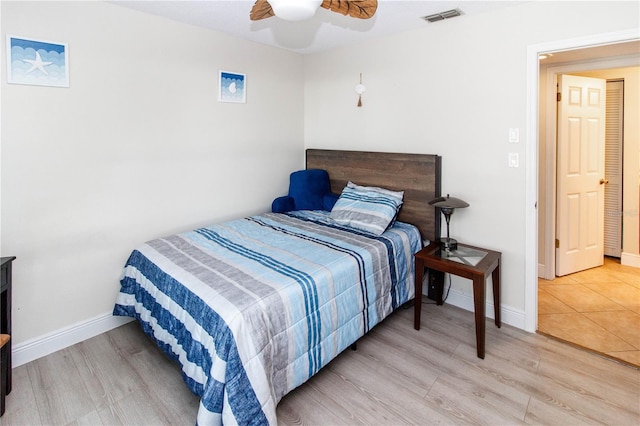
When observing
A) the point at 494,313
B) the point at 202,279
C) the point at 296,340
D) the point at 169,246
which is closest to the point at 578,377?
the point at 494,313

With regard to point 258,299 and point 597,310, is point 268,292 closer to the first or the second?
point 258,299

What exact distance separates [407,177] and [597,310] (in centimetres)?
188

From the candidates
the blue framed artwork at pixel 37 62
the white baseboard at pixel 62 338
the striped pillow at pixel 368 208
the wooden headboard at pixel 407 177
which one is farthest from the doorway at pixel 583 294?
the blue framed artwork at pixel 37 62

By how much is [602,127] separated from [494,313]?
2427 mm

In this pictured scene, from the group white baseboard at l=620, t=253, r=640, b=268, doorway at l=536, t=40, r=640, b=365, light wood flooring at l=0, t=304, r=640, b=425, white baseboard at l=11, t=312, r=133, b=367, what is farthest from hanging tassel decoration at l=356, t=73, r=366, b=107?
white baseboard at l=620, t=253, r=640, b=268

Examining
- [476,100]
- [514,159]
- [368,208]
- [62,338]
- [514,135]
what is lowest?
[62,338]

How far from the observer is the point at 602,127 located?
3715mm

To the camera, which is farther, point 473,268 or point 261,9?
point 473,268

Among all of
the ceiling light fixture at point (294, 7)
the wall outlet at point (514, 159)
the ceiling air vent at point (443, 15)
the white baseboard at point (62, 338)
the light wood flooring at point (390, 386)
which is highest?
the ceiling air vent at point (443, 15)

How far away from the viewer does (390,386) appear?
6.95 ft

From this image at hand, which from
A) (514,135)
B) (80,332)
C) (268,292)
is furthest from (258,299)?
(514,135)

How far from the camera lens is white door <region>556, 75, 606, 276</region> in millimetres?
3494

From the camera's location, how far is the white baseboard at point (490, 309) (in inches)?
108

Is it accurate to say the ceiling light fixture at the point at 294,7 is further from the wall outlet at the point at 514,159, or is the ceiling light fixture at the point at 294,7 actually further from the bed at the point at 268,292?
the wall outlet at the point at 514,159
